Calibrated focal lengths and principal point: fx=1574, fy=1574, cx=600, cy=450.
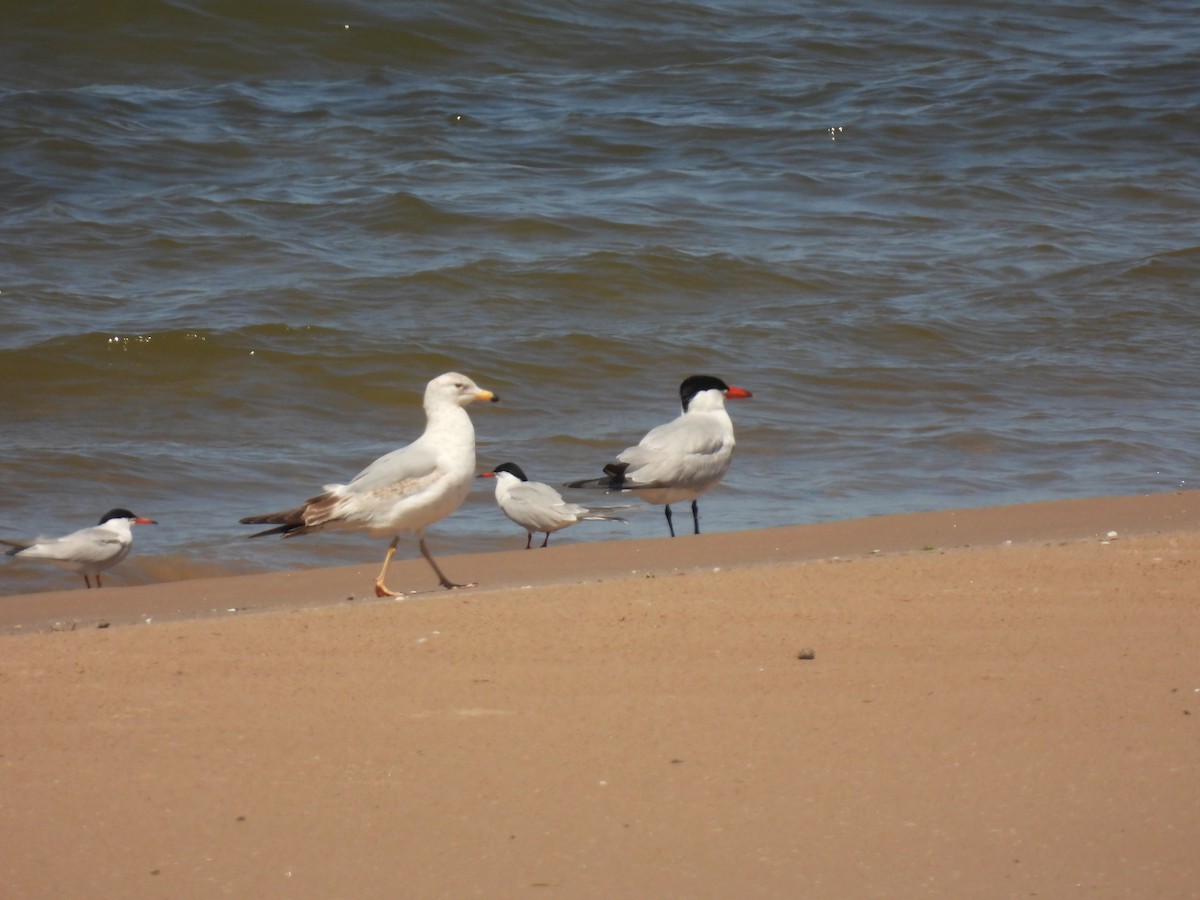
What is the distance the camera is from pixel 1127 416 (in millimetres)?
8859

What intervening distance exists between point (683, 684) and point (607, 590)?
958 millimetres

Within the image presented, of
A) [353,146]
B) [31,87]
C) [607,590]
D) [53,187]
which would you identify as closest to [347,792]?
[607,590]

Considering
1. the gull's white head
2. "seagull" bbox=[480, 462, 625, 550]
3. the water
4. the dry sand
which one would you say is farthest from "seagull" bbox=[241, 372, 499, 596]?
"seagull" bbox=[480, 462, 625, 550]

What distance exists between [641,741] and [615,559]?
106 inches

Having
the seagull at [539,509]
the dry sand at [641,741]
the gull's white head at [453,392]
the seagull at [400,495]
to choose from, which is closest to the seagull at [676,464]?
the seagull at [539,509]

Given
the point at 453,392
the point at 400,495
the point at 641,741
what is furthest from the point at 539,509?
the point at 641,741

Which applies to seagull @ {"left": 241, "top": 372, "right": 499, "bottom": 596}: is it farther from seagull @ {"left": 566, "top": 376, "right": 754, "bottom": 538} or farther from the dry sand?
seagull @ {"left": 566, "top": 376, "right": 754, "bottom": 538}

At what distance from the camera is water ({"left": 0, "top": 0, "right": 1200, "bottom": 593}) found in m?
8.04

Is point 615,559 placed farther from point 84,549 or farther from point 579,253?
point 579,253

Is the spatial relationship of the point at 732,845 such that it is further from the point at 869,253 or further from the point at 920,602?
the point at 869,253

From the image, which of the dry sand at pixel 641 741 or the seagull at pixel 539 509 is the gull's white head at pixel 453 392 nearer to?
the dry sand at pixel 641 741

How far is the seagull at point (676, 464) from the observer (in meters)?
7.07

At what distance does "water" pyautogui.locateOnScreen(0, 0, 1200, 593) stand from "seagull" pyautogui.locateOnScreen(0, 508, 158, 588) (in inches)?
10.4

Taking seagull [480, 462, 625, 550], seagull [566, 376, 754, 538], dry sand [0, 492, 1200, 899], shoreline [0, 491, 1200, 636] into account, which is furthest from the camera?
seagull [566, 376, 754, 538]
